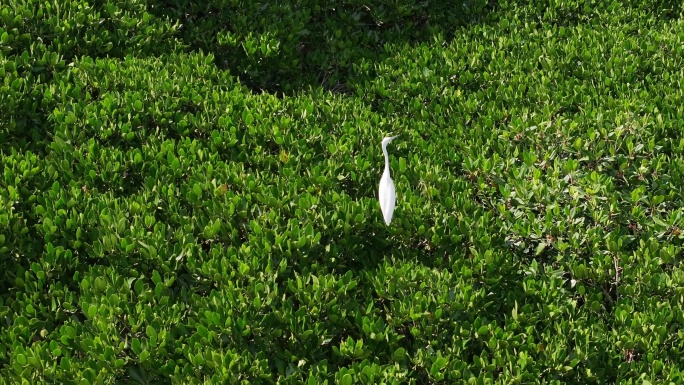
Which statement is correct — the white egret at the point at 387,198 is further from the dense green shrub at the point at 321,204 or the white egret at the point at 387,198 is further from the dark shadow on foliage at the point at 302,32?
the dark shadow on foliage at the point at 302,32

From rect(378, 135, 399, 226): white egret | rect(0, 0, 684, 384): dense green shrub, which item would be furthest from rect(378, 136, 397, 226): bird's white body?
rect(0, 0, 684, 384): dense green shrub

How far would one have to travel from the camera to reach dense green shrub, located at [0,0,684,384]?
4309 mm

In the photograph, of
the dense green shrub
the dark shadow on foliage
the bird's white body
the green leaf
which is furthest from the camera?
the dark shadow on foliage

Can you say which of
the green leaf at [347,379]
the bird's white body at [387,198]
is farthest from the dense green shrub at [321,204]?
the bird's white body at [387,198]

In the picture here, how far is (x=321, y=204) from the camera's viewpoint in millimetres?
5051

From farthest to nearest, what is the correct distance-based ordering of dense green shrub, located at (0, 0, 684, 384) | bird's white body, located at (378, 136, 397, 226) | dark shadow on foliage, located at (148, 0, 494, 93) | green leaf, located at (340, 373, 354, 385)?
dark shadow on foliage, located at (148, 0, 494, 93)
bird's white body, located at (378, 136, 397, 226)
dense green shrub, located at (0, 0, 684, 384)
green leaf, located at (340, 373, 354, 385)

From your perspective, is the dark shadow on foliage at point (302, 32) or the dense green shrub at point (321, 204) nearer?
the dense green shrub at point (321, 204)

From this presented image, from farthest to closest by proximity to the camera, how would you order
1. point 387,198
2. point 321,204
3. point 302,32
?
point 302,32 < point 321,204 < point 387,198

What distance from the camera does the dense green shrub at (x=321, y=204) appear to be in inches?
170

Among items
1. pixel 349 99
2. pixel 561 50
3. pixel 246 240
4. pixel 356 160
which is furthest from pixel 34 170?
pixel 561 50

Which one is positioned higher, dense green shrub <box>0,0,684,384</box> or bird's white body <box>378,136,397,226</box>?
bird's white body <box>378,136,397,226</box>

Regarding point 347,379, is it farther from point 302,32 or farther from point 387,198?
point 302,32

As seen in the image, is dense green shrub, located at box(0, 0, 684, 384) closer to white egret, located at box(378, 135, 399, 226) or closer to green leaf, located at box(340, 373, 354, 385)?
green leaf, located at box(340, 373, 354, 385)

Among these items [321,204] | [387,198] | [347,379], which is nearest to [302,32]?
[321,204]
